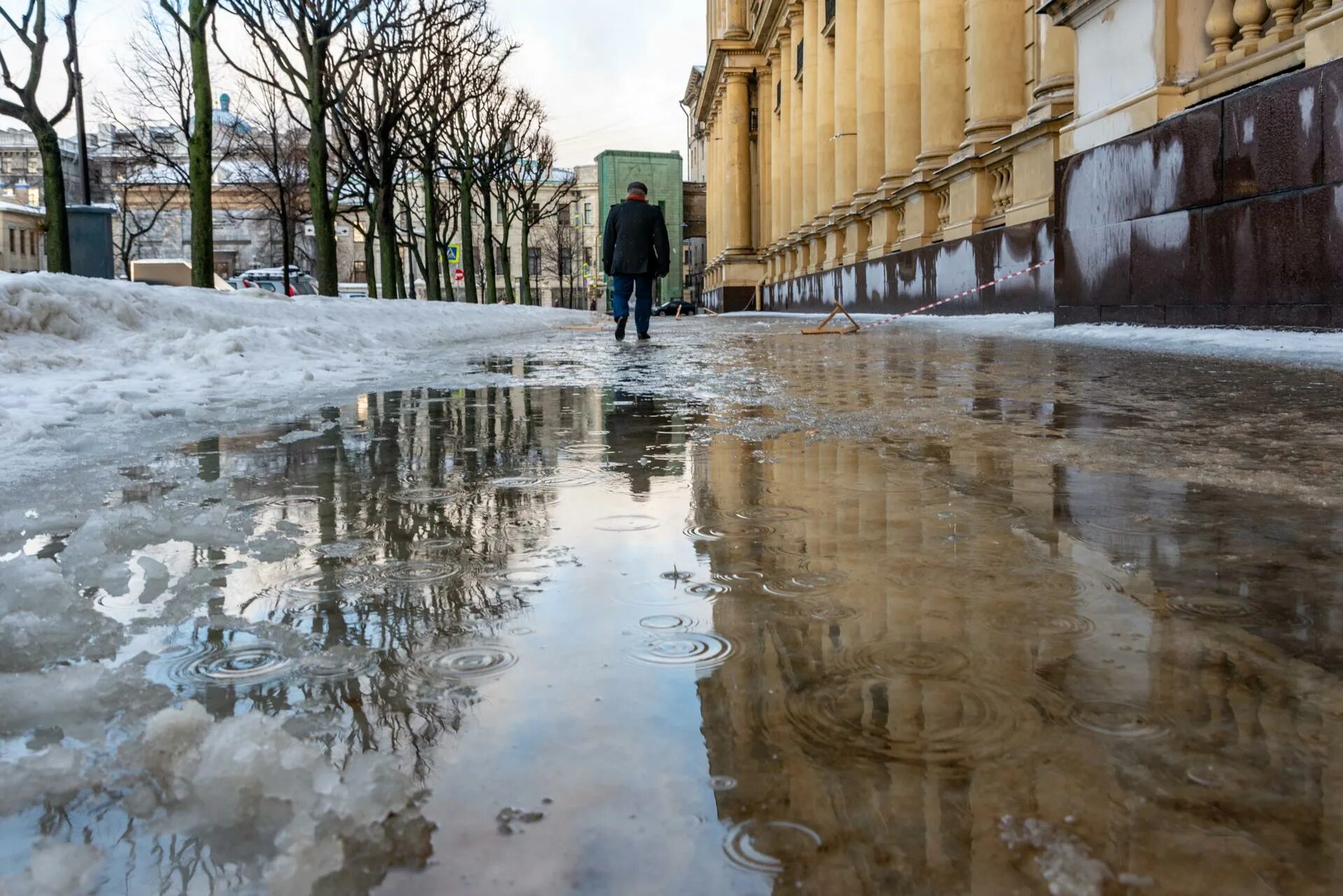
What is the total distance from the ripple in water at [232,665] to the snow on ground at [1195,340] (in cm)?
617

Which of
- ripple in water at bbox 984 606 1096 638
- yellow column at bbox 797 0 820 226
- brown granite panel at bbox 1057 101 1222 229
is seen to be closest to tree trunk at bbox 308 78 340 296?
brown granite panel at bbox 1057 101 1222 229

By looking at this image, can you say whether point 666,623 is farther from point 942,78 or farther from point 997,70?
point 942,78

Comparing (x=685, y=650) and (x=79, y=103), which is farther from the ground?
(x=79, y=103)

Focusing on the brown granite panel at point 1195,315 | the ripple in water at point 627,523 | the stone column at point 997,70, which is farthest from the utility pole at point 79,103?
the ripple in water at point 627,523

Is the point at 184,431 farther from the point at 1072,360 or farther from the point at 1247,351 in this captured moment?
the point at 1247,351

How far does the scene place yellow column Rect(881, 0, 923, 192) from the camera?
75.3 ft

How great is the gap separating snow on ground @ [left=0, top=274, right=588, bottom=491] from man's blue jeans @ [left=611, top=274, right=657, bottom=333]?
2.37m

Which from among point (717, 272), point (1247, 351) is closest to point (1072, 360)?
point (1247, 351)

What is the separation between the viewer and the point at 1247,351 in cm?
747

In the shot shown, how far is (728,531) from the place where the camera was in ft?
8.63

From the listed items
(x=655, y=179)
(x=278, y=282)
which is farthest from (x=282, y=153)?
(x=655, y=179)

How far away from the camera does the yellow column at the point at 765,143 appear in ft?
150

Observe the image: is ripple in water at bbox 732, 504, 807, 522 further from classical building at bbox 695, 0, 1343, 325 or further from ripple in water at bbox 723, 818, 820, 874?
classical building at bbox 695, 0, 1343, 325

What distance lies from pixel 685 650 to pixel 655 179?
84822 millimetres
